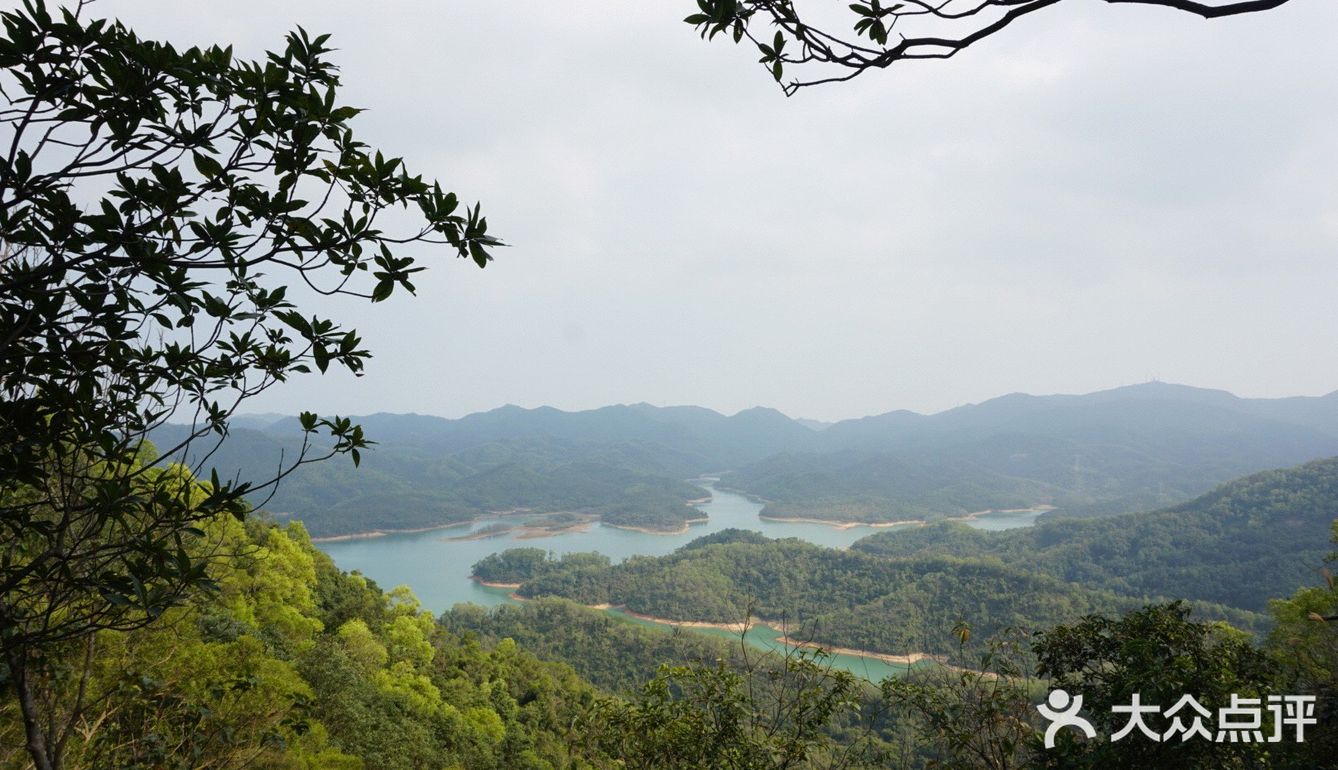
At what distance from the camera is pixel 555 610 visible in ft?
107

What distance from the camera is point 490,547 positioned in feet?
188

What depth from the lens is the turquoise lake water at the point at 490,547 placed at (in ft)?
136

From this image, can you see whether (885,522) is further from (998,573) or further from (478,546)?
(478,546)

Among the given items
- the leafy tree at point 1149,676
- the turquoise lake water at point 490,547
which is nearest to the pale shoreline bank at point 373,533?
the turquoise lake water at point 490,547

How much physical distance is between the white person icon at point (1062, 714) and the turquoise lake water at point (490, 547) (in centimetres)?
2923

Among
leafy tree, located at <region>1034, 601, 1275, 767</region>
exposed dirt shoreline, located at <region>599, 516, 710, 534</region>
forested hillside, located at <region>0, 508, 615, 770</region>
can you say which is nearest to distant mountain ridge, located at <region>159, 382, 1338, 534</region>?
exposed dirt shoreline, located at <region>599, 516, 710, 534</region>

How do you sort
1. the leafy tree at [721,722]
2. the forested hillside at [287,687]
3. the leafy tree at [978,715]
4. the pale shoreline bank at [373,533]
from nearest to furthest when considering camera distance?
the leafy tree at [978,715]
the leafy tree at [721,722]
the forested hillside at [287,687]
the pale shoreline bank at [373,533]

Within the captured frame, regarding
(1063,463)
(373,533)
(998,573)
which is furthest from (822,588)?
(1063,463)

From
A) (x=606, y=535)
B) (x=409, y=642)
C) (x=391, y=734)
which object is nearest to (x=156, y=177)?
(x=391, y=734)

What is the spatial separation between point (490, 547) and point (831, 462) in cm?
7170

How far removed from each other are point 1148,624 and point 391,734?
8.26m

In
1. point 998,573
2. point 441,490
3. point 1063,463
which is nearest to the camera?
point 998,573

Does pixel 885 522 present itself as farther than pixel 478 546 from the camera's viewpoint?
Yes

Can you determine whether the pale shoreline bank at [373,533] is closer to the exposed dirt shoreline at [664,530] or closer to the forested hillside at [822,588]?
the exposed dirt shoreline at [664,530]
